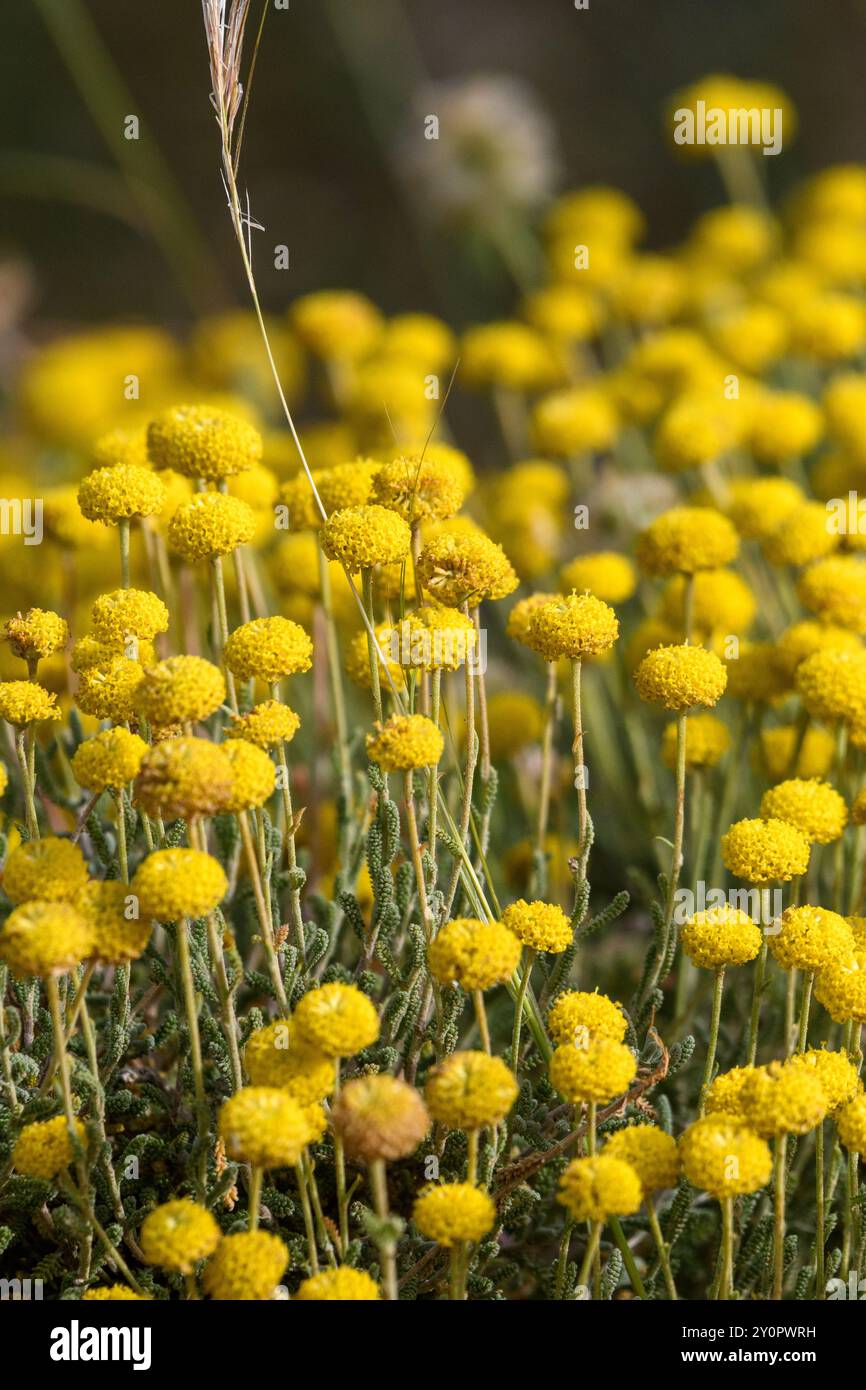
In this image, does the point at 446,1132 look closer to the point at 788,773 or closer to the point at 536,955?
the point at 536,955

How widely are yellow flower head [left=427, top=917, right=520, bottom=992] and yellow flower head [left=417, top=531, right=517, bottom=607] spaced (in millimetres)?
418

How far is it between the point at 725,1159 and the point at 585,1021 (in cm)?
21

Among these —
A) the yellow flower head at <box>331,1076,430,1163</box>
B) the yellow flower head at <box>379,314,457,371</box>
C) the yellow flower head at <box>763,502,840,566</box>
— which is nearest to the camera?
the yellow flower head at <box>331,1076,430,1163</box>

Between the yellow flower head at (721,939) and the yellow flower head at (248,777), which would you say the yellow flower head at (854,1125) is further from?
the yellow flower head at (248,777)

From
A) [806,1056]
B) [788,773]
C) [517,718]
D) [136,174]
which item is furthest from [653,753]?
[136,174]

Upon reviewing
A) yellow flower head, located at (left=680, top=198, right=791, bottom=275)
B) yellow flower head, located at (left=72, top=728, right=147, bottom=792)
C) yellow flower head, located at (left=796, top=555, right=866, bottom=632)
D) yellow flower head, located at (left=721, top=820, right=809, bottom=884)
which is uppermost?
yellow flower head, located at (left=680, top=198, right=791, bottom=275)

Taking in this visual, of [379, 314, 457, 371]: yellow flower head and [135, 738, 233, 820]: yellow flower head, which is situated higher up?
[379, 314, 457, 371]: yellow flower head

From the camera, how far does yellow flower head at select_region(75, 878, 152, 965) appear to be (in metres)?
1.31

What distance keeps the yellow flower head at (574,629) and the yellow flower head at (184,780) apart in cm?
44

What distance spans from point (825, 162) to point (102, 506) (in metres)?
4.46

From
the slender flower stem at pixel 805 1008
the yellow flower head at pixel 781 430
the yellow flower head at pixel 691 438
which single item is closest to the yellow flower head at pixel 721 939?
the slender flower stem at pixel 805 1008

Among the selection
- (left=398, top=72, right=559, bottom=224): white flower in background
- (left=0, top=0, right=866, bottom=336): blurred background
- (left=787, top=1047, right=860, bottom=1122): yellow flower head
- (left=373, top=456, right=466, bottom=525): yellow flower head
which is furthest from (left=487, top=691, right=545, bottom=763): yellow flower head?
(left=0, top=0, right=866, bottom=336): blurred background

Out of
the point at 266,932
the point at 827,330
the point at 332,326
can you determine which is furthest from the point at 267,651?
the point at 827,330

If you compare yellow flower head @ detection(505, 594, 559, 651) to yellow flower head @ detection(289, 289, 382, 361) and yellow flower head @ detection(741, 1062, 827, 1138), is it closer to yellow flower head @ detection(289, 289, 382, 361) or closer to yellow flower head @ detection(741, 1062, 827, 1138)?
yellow flower head @ detection(741, 1062, 827, 1138)
